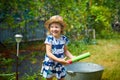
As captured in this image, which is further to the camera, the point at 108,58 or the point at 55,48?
the point at 108,58

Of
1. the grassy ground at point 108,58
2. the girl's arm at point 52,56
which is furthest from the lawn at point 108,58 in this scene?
the girl's arm at point 52,56

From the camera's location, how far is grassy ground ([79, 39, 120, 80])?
5731 millimetres

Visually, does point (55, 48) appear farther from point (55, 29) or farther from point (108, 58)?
point (108, 58)

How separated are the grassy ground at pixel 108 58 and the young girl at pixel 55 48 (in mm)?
2485

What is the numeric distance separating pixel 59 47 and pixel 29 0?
8.85ft

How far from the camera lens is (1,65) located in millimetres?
5141

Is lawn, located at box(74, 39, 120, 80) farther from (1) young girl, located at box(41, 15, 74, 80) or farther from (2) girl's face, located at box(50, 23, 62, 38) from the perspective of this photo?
(2) girl's face, located at box(50, 23, 62, 38)

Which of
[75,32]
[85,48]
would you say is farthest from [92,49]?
[75,32]

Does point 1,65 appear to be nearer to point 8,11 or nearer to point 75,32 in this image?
point 8,11

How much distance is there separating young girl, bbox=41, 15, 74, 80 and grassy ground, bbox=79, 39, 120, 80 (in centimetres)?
248

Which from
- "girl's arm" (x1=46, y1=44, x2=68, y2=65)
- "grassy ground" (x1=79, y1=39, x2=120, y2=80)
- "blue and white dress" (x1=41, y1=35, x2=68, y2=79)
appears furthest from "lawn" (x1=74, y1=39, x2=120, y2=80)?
"girl's arm" (x1=46, y1=44, x2=68, y2=65)

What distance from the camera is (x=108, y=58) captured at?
759 cm

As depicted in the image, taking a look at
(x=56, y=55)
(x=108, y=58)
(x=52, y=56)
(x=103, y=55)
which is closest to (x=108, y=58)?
(x=108, y=58)

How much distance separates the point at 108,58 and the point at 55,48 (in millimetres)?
4686
